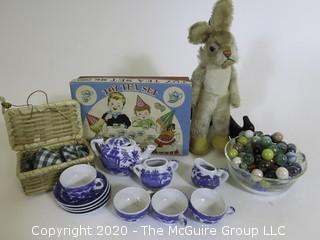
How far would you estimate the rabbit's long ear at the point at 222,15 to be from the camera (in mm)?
726

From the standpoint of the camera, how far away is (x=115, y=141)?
768mm

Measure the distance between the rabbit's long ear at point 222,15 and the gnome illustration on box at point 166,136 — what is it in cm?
24

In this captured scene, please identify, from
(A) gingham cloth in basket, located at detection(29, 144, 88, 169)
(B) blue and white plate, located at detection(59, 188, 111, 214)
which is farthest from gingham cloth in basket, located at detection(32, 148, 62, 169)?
(B) blue and white plate, located at detection(59, 188, 111, 214)

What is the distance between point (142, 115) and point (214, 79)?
8.2 inches

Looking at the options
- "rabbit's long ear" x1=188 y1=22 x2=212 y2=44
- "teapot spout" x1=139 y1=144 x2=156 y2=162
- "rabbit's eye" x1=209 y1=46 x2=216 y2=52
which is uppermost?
"rabbit's long ear" x1=188 y1=22 x2=212 y2=44

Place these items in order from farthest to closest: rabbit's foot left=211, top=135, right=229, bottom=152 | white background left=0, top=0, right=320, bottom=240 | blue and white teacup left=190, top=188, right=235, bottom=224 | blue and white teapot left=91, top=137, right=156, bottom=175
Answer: white background left=0, top=0, right=320, bottom=240 < rabbit's foot left=211, top=135, right=229, bottom=152 < blue and white teapot left=91, top=137, right=156, bottom=175 < blue and white teacup left=190, top=188, right=235, bottom=224

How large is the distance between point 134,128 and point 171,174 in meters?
0.17

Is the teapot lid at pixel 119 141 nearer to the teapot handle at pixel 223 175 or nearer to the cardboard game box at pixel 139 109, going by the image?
the cardboard game box at pixel 139 109

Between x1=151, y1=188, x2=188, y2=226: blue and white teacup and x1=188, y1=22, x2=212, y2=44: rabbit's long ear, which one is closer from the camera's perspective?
x1=151, y1=188, x2=188, y2=226: blue and white teacup

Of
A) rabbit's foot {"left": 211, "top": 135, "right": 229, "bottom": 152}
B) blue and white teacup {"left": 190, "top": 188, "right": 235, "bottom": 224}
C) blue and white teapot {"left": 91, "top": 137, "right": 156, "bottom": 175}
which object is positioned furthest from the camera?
rabbit's foot {"left": 211, "top": 135, "right": 229, "bottom": 152}

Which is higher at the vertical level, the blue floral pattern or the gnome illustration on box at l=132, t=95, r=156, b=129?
the gnome illustration on box at l=132, t=95, r=156, b=129

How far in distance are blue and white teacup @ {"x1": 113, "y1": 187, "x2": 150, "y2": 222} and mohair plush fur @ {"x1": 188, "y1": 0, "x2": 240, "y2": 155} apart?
230mm

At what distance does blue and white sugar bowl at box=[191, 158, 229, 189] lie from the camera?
28.6 inches

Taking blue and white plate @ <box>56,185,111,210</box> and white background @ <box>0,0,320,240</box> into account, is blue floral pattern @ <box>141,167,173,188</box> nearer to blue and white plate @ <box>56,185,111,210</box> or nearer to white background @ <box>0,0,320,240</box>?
blue and white plate @ <box>56,185,111,210</box>
